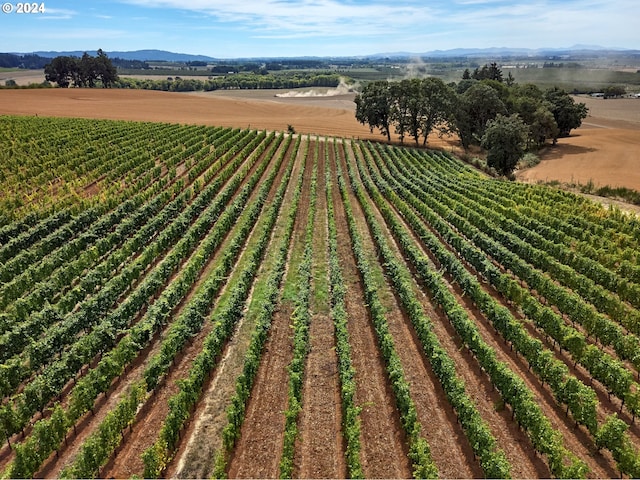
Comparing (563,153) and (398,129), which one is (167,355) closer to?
(398,129)

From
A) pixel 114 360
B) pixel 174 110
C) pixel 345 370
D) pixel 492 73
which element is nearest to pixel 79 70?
pixel 174 110

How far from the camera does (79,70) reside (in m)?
146

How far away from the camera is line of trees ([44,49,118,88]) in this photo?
14488 cm

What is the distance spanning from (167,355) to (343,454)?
8.91 meters

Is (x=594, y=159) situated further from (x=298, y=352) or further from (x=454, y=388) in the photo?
(x=298, y=352)

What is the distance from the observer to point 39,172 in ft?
156

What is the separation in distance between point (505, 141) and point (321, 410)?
51.6 m

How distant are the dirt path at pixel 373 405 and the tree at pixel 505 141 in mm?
41457

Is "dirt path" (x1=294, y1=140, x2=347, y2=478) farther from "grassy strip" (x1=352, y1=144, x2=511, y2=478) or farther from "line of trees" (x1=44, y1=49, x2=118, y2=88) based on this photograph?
"line of trees" (x1=44, y1=49, x2=118, y2=88)

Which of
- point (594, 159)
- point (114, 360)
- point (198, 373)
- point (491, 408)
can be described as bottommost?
point (491, 408)

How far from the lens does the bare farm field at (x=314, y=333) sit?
14.7m

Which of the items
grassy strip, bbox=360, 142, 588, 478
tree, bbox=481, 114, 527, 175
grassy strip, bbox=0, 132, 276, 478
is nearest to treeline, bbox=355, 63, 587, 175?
tree, bbox=481, 114, 527, 175

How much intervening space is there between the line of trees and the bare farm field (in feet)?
406

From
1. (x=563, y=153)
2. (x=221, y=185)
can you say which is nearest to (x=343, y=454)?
(x=221, y=185)
